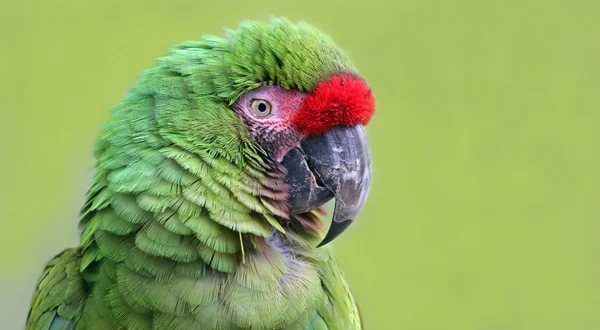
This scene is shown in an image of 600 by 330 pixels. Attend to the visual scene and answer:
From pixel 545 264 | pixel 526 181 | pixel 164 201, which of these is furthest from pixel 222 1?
pixel 164 201

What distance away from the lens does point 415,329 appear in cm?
512

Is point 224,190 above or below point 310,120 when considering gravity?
below

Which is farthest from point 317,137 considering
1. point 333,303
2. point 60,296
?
point 60,296

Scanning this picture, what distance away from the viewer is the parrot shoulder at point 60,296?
198 centimetres

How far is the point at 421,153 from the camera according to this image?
5.18 m

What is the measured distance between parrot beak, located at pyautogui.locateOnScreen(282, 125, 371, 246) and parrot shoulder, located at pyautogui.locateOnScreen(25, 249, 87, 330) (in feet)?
2.37

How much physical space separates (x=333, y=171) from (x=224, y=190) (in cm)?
34

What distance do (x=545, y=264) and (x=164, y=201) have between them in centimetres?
Answer: 425

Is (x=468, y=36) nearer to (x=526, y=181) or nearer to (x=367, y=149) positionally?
(x=526, y=181)

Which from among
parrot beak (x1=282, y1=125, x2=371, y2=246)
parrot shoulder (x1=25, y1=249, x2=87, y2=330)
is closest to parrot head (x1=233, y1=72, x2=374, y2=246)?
parrot beak (x1=282, y1=125, x2=371, y2=246)

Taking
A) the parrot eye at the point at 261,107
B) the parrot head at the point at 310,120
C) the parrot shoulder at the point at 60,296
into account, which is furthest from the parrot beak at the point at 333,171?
the parrot shoulder at the point at 60,296

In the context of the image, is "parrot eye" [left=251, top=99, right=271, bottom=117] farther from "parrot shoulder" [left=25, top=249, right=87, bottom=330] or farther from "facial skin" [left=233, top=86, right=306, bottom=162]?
"parrot shoulder" [left=25, top=249, right=87, bottom=330]

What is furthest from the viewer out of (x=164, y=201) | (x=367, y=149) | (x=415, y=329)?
(x=415, y=329)

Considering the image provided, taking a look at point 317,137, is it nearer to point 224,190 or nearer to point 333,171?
point 333,171
